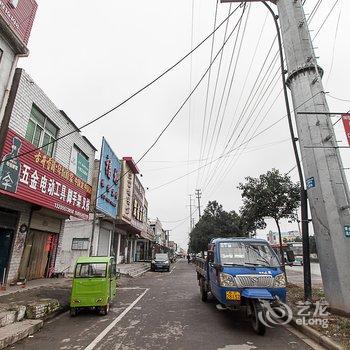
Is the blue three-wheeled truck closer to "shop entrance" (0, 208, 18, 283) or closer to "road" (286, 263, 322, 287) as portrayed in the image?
"road" (286, 263, 322, 287)

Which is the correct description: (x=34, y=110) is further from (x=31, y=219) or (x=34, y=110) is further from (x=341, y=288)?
(x=341, y=288)

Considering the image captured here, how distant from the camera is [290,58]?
34.4ft

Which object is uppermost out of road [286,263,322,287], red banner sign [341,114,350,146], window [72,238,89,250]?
red banner sign [341,114,350,146]

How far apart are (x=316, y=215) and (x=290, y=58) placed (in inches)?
220

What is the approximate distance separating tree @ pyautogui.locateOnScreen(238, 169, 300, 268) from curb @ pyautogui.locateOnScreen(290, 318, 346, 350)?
9024 millimetres

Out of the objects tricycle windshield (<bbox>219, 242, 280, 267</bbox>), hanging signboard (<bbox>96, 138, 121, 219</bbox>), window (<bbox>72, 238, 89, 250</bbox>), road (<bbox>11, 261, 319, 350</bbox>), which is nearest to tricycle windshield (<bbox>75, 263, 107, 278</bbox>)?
road (<bbox>11, 261, 319, 350</bbox>)

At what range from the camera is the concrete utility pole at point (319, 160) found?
27.0 ft

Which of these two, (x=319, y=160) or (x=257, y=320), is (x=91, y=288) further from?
(x=319, y=160)

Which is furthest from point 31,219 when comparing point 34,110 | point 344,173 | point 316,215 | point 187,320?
point 344,173

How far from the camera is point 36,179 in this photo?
39.0ft

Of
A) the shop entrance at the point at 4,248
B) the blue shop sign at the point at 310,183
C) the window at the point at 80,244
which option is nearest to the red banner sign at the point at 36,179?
the shop entrance at the point at 4,248

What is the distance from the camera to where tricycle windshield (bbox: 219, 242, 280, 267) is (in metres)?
8.52

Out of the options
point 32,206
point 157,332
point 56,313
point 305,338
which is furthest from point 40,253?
point 305,338

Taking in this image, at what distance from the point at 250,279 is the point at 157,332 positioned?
107 inches
